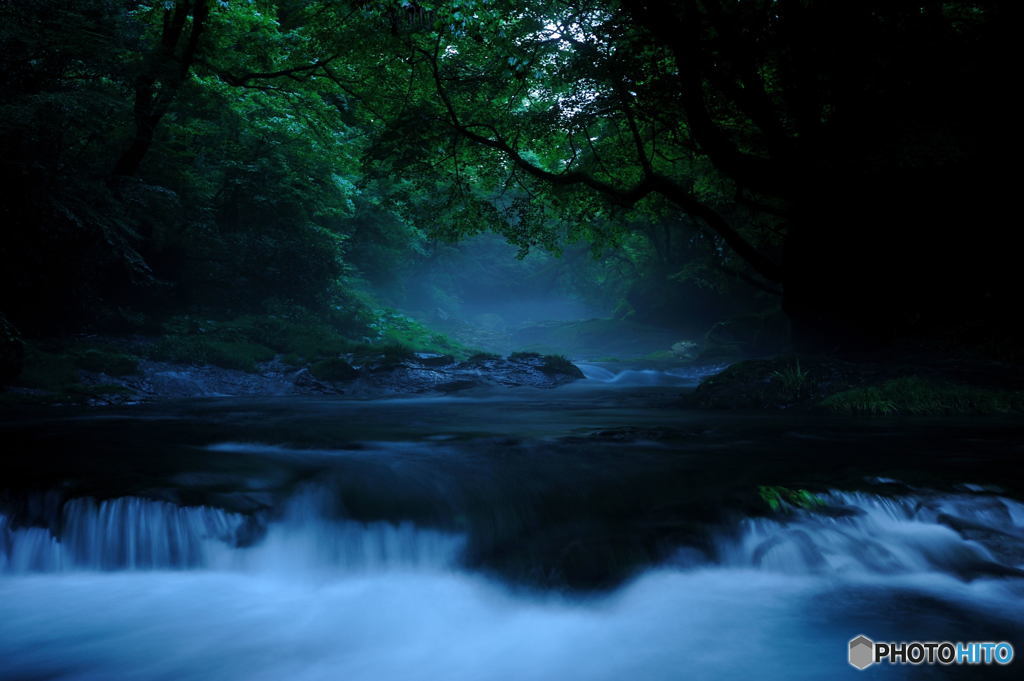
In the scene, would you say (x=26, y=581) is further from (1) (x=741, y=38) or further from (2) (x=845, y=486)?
(1) (x=741, y=38)

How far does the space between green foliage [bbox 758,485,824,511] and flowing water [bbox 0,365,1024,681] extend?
0.09 feet

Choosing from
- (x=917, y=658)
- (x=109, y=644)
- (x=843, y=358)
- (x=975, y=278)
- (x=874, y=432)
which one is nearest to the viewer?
(x=917, y=658)

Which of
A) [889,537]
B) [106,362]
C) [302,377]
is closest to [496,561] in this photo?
[889,537]

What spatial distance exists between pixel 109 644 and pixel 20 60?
1161 centimetres

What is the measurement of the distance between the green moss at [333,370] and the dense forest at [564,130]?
1822 millimetres

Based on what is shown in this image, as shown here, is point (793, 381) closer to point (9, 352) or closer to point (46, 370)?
point (9, 352)

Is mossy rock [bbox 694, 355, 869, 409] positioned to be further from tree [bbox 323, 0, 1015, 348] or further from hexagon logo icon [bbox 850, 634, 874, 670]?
hexagon logo icon [bbox 850, 634, 874, 670]

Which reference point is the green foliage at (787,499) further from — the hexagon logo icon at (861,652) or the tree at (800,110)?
the tree at (800,110)

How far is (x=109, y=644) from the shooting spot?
3.26m

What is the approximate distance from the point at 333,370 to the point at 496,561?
418 inches

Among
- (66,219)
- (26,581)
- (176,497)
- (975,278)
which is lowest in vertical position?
(26,581)

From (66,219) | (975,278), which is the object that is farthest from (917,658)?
(66,219)

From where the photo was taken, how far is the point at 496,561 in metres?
4.06

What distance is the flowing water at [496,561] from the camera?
3174 millimetres
